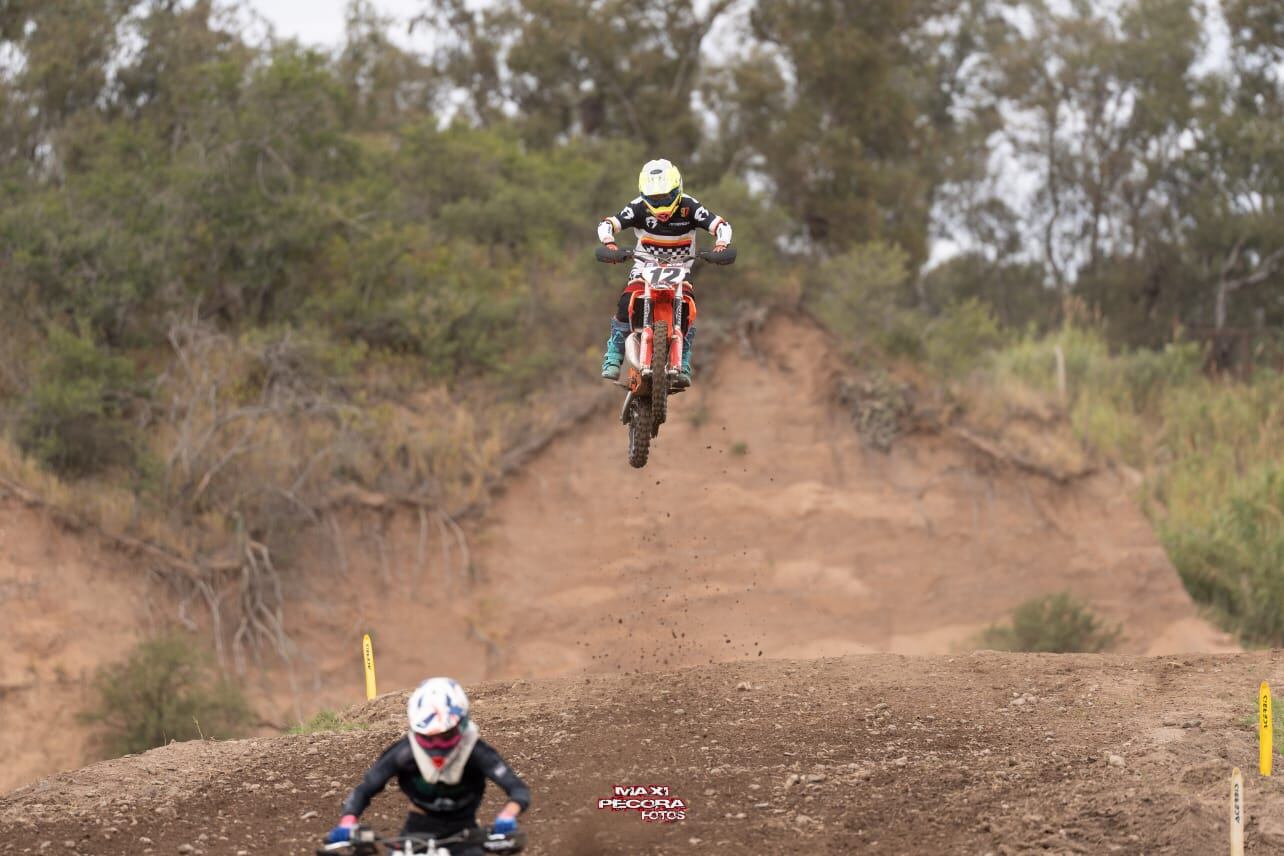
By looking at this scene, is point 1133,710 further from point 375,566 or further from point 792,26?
point 792,26

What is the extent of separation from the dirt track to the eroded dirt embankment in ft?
32.9

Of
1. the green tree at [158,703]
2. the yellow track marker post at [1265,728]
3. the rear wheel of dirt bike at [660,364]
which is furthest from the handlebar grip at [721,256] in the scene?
the green tree at [158,703]

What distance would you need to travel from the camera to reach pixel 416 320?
102 feet

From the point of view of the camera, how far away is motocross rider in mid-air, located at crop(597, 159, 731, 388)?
48.6ft

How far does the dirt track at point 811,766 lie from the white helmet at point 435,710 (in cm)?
307

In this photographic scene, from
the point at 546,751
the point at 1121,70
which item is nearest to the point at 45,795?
the point at 546,751

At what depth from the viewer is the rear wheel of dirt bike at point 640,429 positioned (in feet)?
50.7

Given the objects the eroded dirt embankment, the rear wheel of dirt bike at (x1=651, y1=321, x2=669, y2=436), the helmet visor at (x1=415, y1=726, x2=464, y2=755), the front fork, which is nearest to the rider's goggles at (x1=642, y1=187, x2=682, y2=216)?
the front fork

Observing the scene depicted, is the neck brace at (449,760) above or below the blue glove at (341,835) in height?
above

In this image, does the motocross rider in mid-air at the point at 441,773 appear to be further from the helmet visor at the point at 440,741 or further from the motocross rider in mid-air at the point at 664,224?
the motocross rider in mid-air at the point at 664,224

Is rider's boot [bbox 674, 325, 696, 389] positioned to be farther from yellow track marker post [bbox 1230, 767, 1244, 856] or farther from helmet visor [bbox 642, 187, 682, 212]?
yellow track marker post [bbox 1230, 767, 1244, 856]

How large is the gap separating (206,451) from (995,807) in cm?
1740

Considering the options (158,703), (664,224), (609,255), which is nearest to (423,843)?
(609,255)

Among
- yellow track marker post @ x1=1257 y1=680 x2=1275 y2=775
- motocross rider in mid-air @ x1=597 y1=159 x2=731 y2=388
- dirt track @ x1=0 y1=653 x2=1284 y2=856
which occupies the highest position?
motocross rider in mid-air @ x1=597 y1=159 x2=731 y2=388
